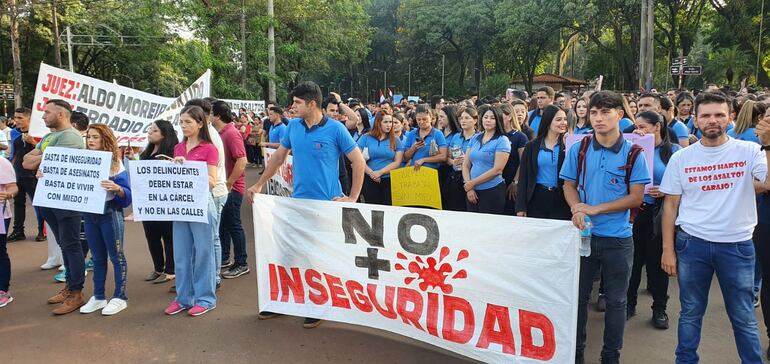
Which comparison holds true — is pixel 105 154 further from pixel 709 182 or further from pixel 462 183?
pixel 709 182

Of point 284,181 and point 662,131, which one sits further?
point 284,181

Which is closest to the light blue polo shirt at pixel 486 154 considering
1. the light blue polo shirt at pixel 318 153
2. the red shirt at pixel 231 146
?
the light blue polo shirt at pixel 318 153

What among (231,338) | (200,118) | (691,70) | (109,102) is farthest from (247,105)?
(231,338)

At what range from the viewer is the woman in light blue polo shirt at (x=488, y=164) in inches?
205

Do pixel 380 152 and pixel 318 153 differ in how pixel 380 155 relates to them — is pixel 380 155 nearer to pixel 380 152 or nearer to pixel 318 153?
pixel 380 152

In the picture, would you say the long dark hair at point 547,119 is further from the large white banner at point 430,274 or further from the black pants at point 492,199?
the large white banner at point 430,274

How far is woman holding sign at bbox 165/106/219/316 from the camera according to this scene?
15.3ft

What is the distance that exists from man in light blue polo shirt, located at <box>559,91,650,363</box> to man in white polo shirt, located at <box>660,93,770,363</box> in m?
0.27

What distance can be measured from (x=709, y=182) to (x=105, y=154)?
461 cm

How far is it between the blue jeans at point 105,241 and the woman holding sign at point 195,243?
0.54m

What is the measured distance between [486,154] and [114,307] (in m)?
3.71

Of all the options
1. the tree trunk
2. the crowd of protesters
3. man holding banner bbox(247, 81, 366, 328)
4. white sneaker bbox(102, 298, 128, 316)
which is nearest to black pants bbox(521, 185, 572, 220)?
the crowd of protesters

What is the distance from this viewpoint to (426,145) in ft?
21.1

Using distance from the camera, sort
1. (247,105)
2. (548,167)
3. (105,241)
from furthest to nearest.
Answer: (247,105) < (105,241) < (548,167)
